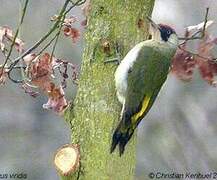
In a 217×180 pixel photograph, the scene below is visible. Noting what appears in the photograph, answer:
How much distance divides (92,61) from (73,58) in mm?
3883

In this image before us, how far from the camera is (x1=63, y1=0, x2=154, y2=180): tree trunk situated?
4.27m

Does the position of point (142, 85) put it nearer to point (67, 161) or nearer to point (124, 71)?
point (124, 71)

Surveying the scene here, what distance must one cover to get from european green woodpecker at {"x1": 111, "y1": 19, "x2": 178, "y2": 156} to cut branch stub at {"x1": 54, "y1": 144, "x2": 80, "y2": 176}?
163 millimetres

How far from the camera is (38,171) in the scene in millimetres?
8727

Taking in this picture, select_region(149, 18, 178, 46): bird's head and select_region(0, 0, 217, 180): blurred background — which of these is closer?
select_region(149, 18, 178, 46): bird's head

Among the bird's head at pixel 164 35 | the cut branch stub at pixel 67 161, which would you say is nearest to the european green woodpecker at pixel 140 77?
the bird's head at pixel 164 35

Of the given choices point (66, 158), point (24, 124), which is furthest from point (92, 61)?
point (24, 124)

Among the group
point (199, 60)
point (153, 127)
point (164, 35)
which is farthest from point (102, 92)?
point (153, 127)

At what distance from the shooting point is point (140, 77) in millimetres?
4488

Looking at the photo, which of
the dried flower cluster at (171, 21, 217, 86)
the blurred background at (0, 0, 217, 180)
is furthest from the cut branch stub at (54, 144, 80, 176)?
the blurred background at (0, 0, 217, 180)

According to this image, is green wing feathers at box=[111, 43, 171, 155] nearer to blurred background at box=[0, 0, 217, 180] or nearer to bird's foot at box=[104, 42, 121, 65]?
bird's foot at box=[104, 42, 121, 65]

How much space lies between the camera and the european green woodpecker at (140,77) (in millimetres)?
4301

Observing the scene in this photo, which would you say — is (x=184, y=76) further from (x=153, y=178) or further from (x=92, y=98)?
(x=153, y=178)

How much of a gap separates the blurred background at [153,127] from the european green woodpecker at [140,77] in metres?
3.65
